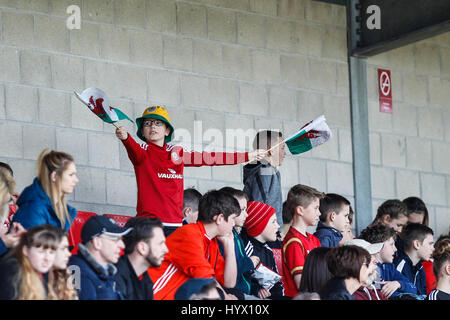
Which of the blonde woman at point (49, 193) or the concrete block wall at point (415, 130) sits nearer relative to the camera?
the blonde woman at point (49, 193)

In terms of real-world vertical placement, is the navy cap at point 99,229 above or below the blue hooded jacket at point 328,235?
above

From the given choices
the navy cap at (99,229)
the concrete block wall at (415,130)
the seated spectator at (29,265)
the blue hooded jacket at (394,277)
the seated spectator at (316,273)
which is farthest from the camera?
the concrete block wall at (415,130)

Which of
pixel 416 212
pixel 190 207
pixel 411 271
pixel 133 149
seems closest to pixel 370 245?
pixel 411 271

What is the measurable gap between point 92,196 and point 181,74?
1.49 m

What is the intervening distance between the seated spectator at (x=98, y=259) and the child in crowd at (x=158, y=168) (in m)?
1.56

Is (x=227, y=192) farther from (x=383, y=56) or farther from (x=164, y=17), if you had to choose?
(x=383, y=56)

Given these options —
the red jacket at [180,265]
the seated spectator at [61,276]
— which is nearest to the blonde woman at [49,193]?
the seated spectator at [61,276]

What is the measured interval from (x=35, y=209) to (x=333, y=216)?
2.92 m

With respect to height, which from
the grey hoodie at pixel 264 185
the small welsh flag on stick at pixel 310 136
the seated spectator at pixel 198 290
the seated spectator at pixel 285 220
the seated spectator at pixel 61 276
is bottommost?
the seated spectator at pixel 198 290

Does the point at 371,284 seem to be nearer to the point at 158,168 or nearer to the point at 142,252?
the point at 158,168

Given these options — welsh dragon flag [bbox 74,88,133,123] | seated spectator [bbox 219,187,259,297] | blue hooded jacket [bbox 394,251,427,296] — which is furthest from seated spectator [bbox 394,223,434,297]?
welsh dragon flag [bbox 74,88,133,123]

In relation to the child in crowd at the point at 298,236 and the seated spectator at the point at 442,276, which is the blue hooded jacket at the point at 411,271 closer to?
the seated spectator at the point at 442,276

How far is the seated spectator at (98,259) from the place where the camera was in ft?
14.5
